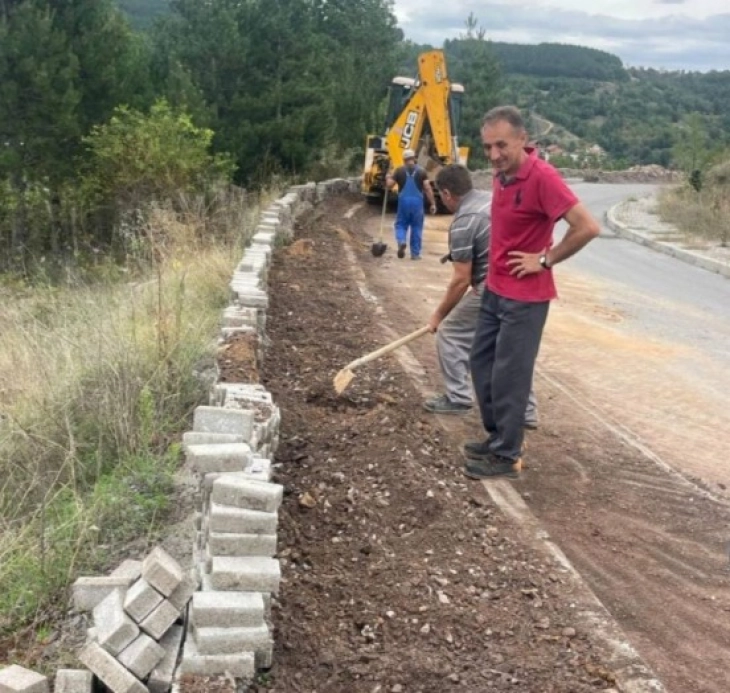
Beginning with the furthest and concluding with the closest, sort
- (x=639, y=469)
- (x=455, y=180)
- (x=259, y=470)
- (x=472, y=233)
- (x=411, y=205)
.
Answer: (x=411, y=205) < (x=455, y=180) < (x=472, y=233) < (x=639, y=469) < (x=259, y=470)

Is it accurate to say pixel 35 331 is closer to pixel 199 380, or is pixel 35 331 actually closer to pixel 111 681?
pixel 199 380

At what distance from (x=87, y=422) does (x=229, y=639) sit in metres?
2.48

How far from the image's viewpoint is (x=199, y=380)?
5.71 metres

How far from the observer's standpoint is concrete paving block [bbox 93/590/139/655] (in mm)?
3193

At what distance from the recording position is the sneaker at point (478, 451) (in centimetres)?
529

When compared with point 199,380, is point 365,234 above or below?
below

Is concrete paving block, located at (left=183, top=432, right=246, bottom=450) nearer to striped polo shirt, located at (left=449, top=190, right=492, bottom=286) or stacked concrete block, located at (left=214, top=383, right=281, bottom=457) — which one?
stacked concrete block, located at (left=214, top=383, right=281, bottom=457)

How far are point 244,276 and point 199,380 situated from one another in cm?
223

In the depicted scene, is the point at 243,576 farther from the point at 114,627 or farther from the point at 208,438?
the point at 208,438

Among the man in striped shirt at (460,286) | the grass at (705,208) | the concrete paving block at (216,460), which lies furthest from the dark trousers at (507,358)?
the grass at (705,208)

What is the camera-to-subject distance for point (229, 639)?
10.0 feet

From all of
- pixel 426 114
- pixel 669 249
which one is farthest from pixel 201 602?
pixel 669 249

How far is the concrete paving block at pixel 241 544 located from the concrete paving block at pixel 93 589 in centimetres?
44

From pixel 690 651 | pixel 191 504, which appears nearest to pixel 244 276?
pixel 191 504
